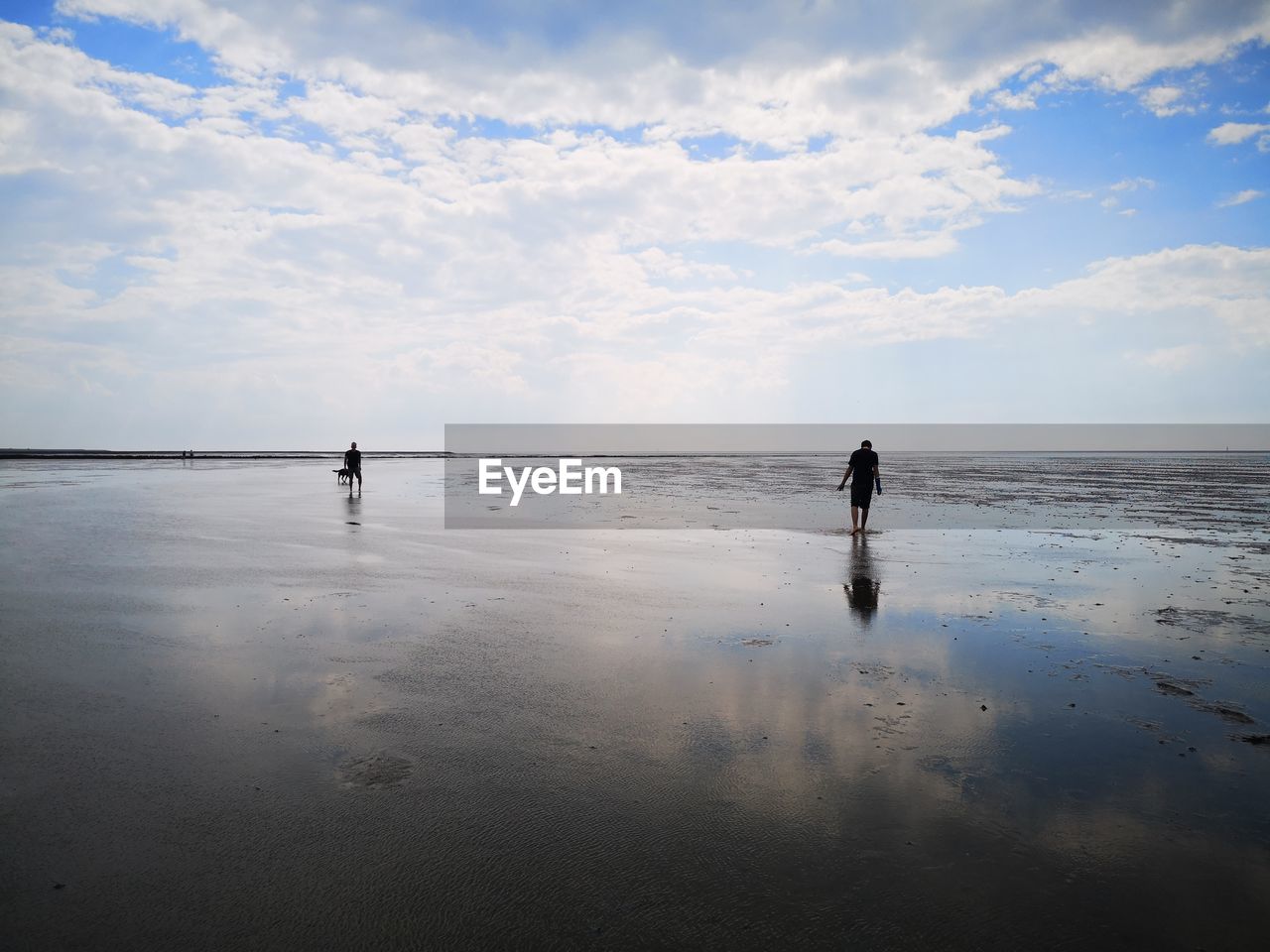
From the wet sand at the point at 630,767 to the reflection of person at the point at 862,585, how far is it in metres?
0.13

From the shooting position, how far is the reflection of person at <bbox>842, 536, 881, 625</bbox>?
10961 mm

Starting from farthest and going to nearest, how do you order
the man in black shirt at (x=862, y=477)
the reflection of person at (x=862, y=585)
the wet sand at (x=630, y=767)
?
the man in black shirt at (x=862, y=477) → the reflection of person at (x=862, y=585) → the wet sand at (x=630, y=767)

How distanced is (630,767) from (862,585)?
8251 mm

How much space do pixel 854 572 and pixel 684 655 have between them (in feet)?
21.7

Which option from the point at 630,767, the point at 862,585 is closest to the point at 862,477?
the point at 862,585

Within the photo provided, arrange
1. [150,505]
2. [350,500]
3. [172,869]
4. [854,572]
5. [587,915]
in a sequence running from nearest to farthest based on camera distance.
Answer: [587,915] < [172,869] < [854,572] < [150,505] < [350,500]

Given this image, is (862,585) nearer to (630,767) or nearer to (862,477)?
(862,477)

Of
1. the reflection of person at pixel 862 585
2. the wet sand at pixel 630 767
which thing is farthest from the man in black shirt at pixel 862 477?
the wet sand at pixel 630 767

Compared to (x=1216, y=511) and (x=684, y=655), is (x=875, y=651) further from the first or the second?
(x=1216, y=511)

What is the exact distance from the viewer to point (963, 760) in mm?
5762

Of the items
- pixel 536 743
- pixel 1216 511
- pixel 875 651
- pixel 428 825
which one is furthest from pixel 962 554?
pixel 1216 511

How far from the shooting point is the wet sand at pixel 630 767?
3887 mm

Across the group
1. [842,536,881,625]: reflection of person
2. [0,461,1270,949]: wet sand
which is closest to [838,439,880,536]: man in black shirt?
[842,536,881,625]: reflection of person

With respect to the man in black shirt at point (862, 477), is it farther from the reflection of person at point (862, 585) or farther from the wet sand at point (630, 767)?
the wet sand at point (630, 767)
